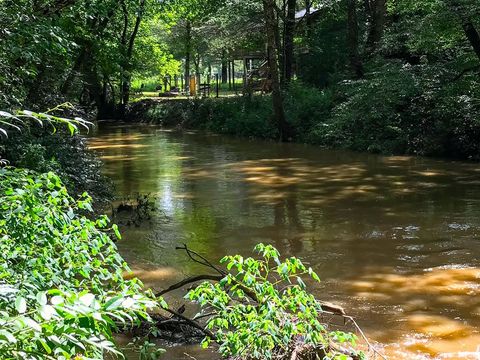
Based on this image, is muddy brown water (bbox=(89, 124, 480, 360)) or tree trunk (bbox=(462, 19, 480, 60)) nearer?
muddy brown water (bbox=(89, 124, 480, 360))

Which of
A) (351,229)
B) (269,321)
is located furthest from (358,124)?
(269,321)

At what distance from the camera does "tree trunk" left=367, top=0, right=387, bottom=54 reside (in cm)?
2194

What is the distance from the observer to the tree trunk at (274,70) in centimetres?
2038

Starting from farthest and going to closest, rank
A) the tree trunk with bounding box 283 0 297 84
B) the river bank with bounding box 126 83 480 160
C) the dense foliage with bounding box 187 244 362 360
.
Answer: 1. the tree trunk with bounding box 283 0 297 84
2. the river bank with bounding box 126 83 480 160
3. the dense foliage with bounding box 187 244 362 360

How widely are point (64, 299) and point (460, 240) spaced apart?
7377 millimetres

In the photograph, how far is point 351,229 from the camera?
884 centimetres

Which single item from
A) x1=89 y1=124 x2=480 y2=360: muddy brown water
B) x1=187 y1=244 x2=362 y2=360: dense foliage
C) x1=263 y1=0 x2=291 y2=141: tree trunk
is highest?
x1=263 y1=0 x2=291 y2=141: tree trunk

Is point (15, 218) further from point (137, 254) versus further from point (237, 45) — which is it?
point (237, 45)

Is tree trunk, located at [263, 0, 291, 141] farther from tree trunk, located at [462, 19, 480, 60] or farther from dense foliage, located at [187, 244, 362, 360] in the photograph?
dense foliage, located at [187, 244, 362, 360]

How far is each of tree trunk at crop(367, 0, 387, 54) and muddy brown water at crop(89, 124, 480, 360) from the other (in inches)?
283

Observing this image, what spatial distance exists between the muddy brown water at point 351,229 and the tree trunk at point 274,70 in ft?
15.2

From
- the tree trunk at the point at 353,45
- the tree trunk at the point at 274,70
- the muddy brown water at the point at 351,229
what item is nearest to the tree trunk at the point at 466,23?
the muddy brown water at the point at 351,229

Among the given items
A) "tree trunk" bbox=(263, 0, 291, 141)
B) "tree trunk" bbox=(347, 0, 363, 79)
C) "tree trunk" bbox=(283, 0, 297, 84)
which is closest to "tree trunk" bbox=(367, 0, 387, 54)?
"tree trunk" bbox=(347, 0, 363, 79)

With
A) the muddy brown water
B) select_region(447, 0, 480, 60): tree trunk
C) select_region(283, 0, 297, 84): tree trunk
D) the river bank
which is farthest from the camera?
select_region(283, 0, 297, 84): tree trunk
